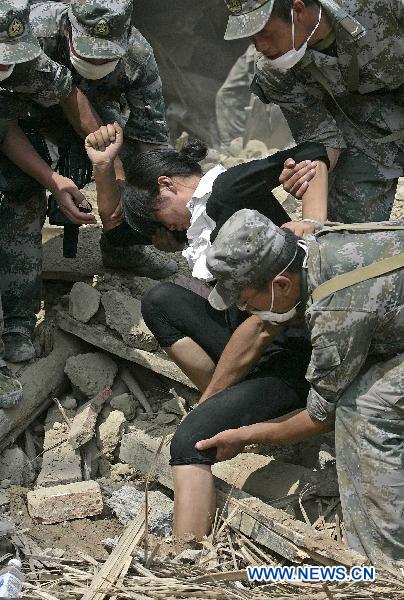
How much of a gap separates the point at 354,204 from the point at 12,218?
211 centimetres

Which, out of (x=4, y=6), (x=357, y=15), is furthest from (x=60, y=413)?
(x=357, y=15)

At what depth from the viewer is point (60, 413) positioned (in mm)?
6289

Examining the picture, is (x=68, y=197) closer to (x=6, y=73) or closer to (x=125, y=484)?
(x=6, y=73)

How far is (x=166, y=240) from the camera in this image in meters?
5.96

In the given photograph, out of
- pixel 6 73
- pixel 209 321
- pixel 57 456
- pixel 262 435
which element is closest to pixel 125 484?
pixel 57 456

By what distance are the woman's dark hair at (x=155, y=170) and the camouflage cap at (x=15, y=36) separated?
0.90 m

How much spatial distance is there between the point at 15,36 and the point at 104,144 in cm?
81

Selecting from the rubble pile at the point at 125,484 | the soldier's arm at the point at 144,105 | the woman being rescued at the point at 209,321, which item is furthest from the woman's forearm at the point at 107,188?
the soldier's arm at the point at 144,105

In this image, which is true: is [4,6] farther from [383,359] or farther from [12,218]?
[383,359]

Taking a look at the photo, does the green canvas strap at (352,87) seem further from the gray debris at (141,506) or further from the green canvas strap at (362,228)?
the gray debris at (141,506)

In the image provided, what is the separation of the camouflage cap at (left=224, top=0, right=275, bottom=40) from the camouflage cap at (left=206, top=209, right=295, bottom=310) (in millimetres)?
1119

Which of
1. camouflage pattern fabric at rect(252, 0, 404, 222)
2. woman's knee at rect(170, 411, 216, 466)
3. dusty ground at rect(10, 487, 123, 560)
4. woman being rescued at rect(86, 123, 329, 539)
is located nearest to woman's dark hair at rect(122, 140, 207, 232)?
woman being rescued at rect(86, 123, 329, 539)

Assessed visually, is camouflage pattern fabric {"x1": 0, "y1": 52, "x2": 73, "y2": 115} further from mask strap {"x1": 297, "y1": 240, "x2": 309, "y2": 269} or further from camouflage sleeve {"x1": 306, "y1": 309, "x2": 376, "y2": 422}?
camouflage sleeve {"x1": 306, "y1": 309, "x2": 376, "y2": 422}

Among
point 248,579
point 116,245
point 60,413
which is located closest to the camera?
point 248,579
